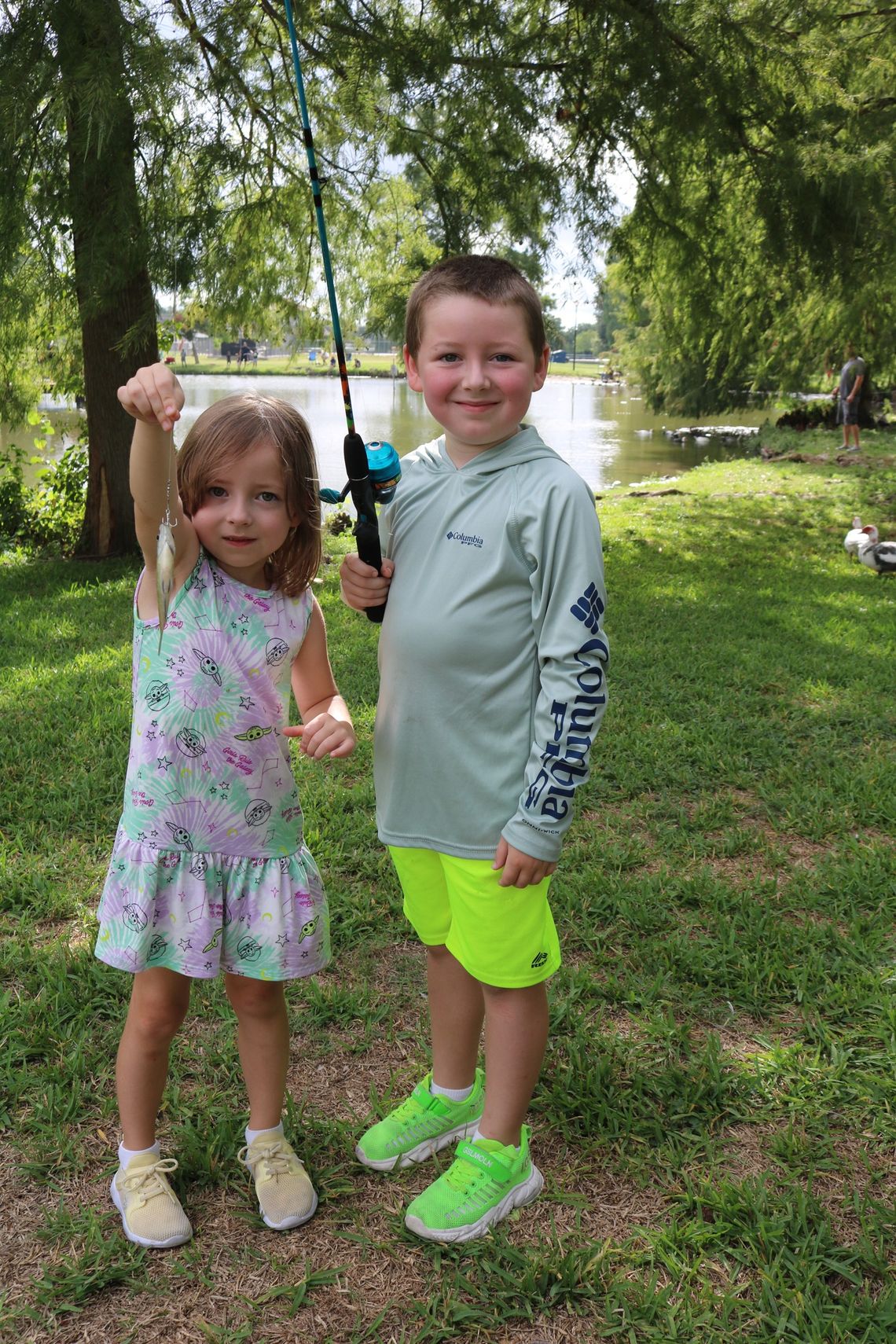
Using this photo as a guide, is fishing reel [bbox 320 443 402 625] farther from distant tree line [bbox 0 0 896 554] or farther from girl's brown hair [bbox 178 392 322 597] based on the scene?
distant tree line [bbox 0 0 896 554]

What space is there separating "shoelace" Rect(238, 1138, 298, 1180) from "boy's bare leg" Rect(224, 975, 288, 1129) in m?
0.03

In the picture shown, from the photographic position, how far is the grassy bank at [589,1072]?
5.22 feet

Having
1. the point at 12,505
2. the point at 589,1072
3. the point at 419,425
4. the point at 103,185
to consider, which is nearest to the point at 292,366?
the point at 12,505

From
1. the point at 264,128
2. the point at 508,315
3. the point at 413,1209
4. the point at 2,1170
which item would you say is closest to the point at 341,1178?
the point at 413,1209

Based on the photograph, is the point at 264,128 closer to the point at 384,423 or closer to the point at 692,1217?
the point at 692,1217

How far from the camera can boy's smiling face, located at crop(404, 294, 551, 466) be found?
160cm

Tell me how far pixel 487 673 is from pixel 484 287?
581mm

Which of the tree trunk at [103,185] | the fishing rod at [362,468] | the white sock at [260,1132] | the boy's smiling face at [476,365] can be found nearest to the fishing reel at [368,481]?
the fishing rod at [362,468]

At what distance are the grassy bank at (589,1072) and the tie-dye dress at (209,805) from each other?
46cm

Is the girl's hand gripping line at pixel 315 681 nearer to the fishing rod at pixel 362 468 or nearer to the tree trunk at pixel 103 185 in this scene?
the fishing rod at pixel 362 468

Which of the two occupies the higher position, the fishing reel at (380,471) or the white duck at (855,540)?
the fishing reel at (380,471)

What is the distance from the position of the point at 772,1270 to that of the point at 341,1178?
711 mm

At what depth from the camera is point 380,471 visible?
1667 mm

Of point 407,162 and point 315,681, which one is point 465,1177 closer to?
point 315,681
